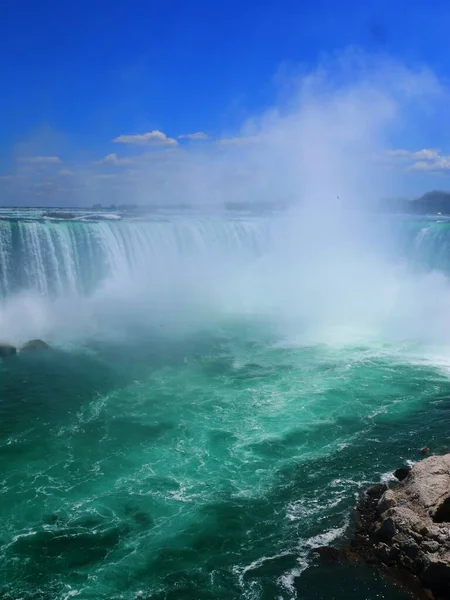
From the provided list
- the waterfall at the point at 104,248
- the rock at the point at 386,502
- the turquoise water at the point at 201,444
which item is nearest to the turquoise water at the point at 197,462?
the turquoise water at the point at 201,444

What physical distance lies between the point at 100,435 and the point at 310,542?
5.55 meters

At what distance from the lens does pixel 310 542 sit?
802 cm

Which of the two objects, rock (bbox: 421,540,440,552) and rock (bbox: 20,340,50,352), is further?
rock (bbox: 20,340,50,352)

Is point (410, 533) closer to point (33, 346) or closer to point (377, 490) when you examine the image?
point (377, 490)

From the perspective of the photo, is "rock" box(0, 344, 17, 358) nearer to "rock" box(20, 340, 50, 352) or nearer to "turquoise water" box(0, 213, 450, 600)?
"rock" box(20, 340, 50, 352)

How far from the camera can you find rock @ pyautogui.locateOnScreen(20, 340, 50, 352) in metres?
17.4

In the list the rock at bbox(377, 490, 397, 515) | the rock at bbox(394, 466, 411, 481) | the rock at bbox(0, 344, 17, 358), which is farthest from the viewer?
the rock at bbox(0, 344, 17, 358)

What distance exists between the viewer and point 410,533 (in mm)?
7660

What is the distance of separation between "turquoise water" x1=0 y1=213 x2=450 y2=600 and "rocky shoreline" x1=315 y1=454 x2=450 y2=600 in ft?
0.93

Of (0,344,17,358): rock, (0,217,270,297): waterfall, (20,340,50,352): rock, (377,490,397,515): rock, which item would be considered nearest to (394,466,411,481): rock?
(377,490,397,515): rock

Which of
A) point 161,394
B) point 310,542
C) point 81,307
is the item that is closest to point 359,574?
point 310,542

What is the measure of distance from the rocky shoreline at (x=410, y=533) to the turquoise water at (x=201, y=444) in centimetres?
28

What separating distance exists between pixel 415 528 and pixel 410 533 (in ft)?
0.42

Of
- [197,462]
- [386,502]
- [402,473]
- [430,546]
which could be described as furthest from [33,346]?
[430,546]
